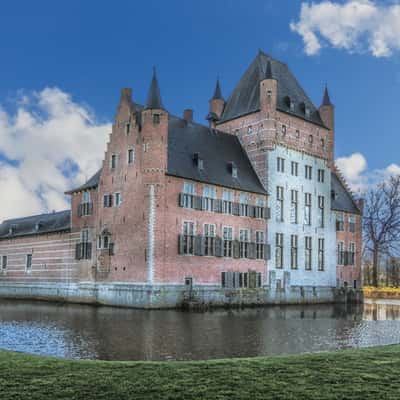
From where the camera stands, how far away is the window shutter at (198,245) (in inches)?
1571

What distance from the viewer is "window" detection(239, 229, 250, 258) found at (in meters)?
43.7

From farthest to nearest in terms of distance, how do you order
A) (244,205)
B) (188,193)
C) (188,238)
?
(244,205)
(188,193)
(188,238)

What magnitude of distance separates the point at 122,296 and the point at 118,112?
14.0 metres

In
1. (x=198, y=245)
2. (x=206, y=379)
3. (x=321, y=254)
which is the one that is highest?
(x=198, y=245)

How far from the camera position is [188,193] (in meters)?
39.9

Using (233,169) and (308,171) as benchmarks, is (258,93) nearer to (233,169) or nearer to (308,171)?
(308,171)

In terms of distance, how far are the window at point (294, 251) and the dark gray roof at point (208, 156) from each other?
5.61m

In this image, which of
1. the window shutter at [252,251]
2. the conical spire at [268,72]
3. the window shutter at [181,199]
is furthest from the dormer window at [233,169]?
the conical spire at [268,72]

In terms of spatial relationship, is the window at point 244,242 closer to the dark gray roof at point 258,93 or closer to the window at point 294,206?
the window at point 294,206

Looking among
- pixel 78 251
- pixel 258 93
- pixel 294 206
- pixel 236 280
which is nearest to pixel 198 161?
pixel 236 280

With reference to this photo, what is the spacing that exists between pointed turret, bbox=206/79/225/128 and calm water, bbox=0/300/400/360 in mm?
27071

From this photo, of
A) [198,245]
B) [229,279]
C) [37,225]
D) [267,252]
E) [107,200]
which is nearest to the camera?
[198,245]

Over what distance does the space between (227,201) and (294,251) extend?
9.31m

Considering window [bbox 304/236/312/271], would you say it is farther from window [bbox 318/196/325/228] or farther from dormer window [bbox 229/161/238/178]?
dormer window [bbox 229/161/238/178]
